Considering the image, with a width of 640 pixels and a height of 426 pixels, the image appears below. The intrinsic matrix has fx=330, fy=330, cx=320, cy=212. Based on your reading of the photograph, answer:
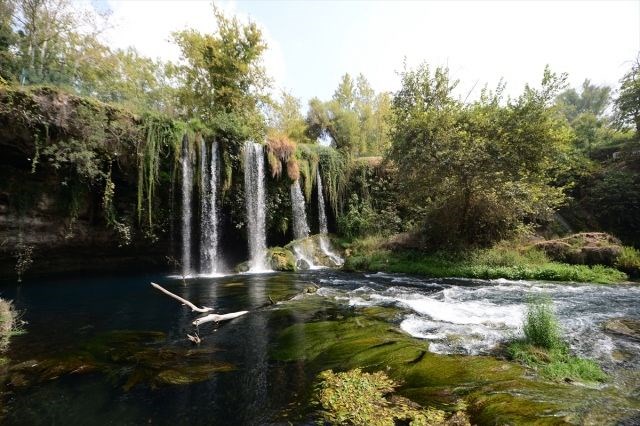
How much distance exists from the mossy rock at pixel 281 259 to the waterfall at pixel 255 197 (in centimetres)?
90

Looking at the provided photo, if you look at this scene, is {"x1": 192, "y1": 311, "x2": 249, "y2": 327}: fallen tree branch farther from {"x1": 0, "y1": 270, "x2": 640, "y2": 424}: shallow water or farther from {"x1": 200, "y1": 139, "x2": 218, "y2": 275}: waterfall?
{"x1": 200, "y1": 139, "x2": 218, "y2": 275}: waterfall

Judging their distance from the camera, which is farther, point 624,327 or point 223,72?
point 223,72

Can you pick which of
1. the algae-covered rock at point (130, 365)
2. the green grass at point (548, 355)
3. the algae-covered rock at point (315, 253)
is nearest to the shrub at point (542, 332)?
the green grass at point (548, 355)

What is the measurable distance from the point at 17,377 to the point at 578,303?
1080 cm

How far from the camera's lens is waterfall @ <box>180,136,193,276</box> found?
15914mm

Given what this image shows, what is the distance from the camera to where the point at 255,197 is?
18203 mm

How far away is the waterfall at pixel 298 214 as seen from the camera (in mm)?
20000

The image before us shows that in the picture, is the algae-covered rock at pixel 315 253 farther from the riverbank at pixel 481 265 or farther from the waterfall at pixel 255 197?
the waterfall at pixel 255 197

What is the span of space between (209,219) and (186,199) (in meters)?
1.52

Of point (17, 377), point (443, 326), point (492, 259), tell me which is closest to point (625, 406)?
point (443, 326)

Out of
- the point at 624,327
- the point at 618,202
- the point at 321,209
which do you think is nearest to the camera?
the point at 624,327

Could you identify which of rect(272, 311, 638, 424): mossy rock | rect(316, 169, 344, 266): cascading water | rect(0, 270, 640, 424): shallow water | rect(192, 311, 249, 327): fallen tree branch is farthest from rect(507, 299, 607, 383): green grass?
rect(316, 169, 344, 266): cascading water

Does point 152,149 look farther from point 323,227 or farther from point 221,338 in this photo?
point 323,227

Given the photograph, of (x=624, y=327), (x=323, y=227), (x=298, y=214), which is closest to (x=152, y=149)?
(x=298, y=214)
